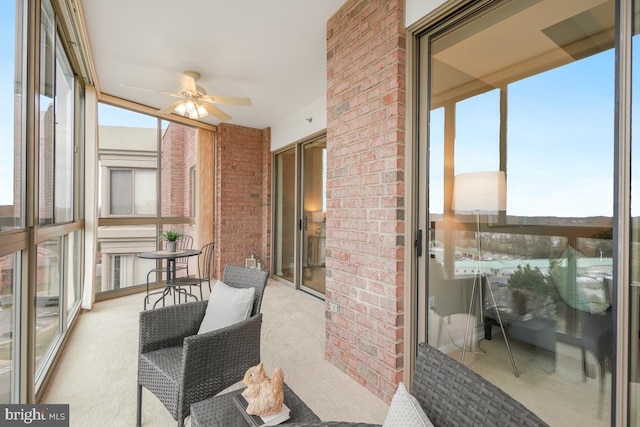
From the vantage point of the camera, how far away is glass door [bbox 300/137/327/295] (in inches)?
181

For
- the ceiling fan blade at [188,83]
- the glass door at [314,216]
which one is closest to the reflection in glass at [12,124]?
the ceiling fan blade at [188,83]

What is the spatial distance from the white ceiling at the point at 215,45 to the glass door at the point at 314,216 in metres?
0.88

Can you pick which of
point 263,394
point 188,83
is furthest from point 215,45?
point 263,394

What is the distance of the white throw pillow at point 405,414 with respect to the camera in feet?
2.56

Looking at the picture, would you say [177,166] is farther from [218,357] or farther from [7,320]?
[218,357]

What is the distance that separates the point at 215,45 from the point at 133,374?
2.96m

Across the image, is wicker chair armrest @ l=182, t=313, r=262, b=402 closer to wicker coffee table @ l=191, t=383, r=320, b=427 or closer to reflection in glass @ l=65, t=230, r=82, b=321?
wicker coffee table @ l=191, t=383, r=320, b=427

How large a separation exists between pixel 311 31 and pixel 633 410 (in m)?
3.15

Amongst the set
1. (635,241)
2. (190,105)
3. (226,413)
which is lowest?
(226,413)

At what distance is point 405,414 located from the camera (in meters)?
0.81

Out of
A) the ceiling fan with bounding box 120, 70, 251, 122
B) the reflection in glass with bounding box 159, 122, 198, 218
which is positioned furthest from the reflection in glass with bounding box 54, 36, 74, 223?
the reflection in glass with bounding box 159, 122, 198, 218

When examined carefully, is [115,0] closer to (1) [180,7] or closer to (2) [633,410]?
(1) [180,7]

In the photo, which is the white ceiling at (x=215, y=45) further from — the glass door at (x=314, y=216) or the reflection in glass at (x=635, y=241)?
the reflection in glass at (x=635, y=241)

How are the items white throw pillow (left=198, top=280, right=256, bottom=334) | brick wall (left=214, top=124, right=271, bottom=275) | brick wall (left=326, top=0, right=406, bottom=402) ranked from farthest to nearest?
brick wall (left=214, top=124, right=271, bottom=275), brick wall (left=326, top=0, right=406, bottom=402), white throw pillow (left=198, top=280, right=256, bottom=334)
